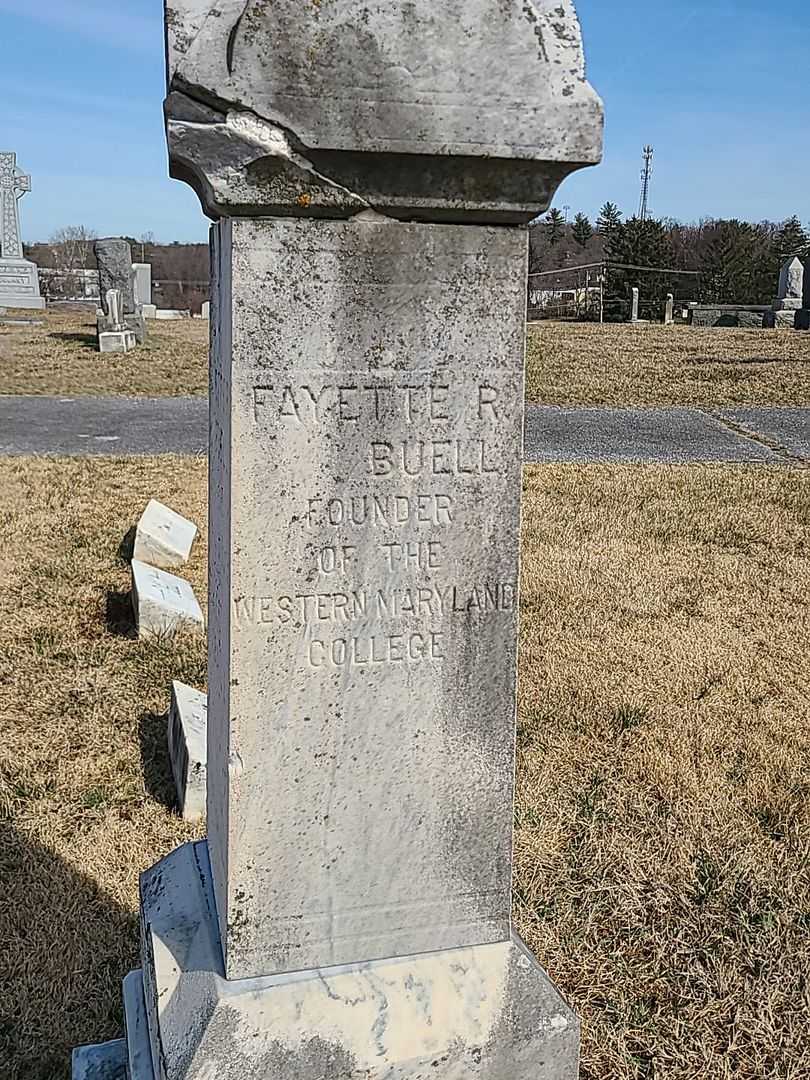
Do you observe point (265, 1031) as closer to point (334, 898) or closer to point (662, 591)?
point (334, 898)

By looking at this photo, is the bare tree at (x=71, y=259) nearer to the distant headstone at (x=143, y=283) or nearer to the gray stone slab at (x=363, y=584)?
the distant headstone at (x=143, y=283)

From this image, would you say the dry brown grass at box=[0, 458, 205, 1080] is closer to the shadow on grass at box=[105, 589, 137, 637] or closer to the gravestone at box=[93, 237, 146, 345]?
the shadow on grass at box=[105, 589, 137, 637]

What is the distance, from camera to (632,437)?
1114 cm

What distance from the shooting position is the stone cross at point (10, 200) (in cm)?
2645

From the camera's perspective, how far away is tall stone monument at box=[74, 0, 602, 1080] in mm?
1581

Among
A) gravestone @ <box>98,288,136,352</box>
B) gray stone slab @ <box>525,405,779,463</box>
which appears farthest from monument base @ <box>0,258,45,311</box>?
gray stone slab @ <box>525,405,779,463</box>

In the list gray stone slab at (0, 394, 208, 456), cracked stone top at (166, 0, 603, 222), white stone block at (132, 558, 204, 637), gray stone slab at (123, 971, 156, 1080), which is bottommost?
gray stone slab at (123, 971, 156, 1080)

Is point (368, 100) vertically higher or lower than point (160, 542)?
higher

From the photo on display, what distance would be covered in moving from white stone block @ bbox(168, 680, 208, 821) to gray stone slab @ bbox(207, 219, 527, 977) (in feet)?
4.59

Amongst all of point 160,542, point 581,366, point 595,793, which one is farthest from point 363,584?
point 581,366

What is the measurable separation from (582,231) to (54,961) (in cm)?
4789

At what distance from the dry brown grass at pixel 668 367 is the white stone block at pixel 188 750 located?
33.6 ft

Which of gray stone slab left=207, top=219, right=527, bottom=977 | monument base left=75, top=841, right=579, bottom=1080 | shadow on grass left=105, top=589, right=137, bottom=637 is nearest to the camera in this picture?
gray stone slab left=207, top=219, right=527, bottom=977

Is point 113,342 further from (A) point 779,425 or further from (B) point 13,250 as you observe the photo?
(B) point 13,250
